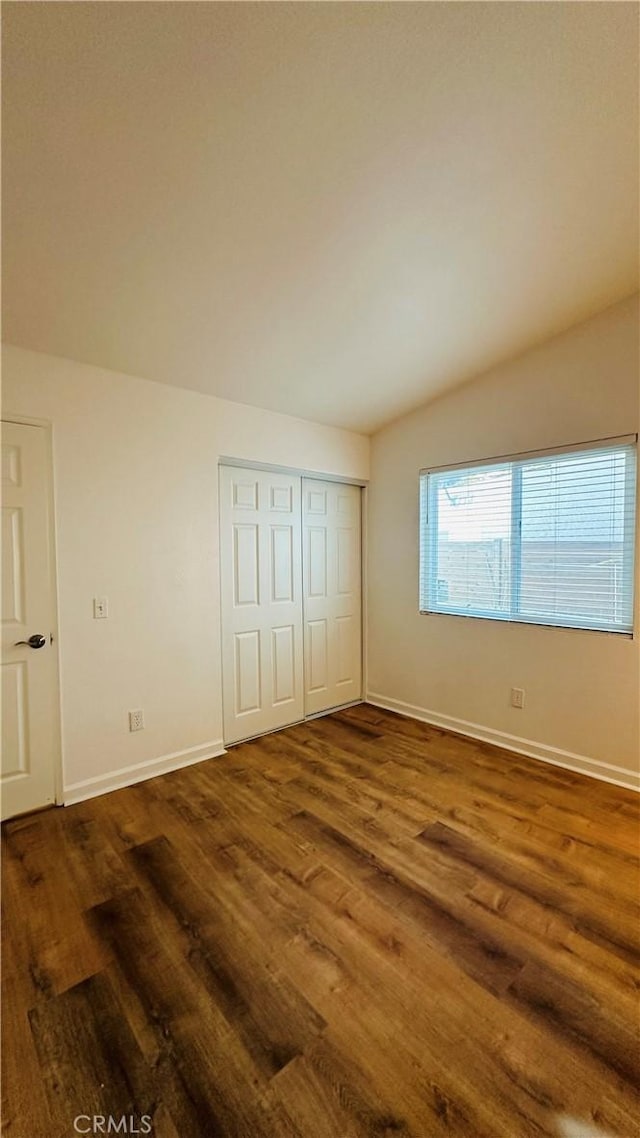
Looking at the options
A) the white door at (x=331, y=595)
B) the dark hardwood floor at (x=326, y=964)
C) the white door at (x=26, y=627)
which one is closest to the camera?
the dark hardwood floor at (x=326, y=964)

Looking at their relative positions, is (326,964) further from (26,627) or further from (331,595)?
(331,595)

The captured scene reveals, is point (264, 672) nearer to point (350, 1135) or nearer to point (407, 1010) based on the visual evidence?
point (407, 1010)

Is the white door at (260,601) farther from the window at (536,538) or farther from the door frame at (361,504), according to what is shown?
the window at (536,538)

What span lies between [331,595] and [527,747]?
1.79 metres

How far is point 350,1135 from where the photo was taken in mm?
984

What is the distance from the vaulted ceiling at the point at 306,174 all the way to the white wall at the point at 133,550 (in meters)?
0.23

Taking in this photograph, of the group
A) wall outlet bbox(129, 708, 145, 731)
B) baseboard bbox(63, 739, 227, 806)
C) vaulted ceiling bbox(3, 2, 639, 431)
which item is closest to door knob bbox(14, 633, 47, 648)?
wall outlet bbox(129, 708, 145, 731)

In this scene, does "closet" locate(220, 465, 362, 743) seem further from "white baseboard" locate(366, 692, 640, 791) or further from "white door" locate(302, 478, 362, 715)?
"white baseboard" locate(366, 692, 640, 791)

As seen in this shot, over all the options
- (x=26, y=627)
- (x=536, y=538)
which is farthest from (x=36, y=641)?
(x=536, y=538)

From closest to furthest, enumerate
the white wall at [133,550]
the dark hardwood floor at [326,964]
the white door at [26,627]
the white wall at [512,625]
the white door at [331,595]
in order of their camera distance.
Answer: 1. the dark hardwood floor at [326,964]
2. the white door at [26,627]
3. the white wall at [133,550]
4. the white wall at [512,625]
5. the white door at [331,595]

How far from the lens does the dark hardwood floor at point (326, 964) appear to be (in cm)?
105

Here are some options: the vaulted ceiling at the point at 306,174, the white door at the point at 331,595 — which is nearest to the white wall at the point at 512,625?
the white door at the point at 331,595

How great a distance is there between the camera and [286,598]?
336 cm

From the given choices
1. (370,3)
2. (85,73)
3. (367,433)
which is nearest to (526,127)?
(370,3)
